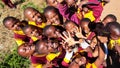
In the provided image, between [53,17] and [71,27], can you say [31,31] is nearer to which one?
[53,17]

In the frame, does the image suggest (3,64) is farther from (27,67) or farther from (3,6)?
(3,6)

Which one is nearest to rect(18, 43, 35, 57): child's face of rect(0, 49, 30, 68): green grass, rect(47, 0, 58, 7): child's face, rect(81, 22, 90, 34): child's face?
rect(81, 22, 90, 34): child's face

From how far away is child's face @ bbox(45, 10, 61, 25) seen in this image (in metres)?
5.54

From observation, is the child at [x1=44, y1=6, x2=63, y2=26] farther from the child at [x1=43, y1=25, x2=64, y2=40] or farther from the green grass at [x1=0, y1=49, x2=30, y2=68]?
the green grass at [x1=0, y1=49, x2=30, y2=68]

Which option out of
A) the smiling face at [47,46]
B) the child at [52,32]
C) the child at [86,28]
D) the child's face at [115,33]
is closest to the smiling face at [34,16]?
the child at [52,32]

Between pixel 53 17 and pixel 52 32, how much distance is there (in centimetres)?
43

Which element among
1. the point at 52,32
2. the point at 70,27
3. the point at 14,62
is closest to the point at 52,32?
the point at 52,32

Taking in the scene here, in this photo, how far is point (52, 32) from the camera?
17.0 feet

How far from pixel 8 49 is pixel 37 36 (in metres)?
1.97

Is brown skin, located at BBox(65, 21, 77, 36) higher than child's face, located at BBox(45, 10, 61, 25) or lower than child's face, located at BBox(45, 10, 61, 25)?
lower

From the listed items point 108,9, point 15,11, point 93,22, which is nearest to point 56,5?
point 93,22

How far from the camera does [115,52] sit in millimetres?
5484

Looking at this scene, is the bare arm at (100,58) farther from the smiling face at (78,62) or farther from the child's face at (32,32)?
the child's face at (32,32)

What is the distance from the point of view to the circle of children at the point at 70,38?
492cm
